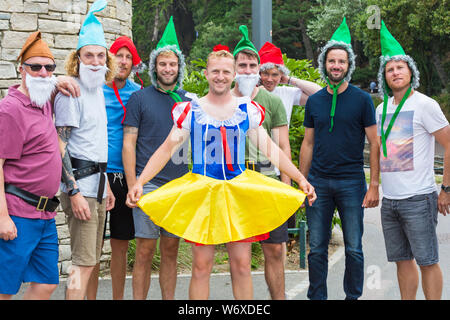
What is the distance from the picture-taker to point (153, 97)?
4820 mm

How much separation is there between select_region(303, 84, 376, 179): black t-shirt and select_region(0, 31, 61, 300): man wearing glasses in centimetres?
223

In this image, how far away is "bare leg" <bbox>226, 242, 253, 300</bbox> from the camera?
4.05 meters

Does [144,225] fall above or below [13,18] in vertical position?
below

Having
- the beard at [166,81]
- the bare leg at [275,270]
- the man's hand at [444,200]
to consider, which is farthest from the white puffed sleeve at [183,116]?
the man's hand at [444,200]

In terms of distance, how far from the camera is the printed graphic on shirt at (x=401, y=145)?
4.55 m

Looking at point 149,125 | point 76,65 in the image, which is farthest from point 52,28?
point 149,125

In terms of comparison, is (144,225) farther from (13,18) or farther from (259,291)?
(13,18)

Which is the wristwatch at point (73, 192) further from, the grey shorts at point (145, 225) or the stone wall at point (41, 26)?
the stone wall at point (41, 26)

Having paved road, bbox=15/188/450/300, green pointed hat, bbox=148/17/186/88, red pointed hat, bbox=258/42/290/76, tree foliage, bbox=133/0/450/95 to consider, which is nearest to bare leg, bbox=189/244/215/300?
green pointed hat, bbox=148/17/186/88

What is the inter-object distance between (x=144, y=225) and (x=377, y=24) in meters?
2.79

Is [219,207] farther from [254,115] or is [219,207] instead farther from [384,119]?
[384,119]

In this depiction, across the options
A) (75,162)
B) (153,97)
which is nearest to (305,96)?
(153,97)

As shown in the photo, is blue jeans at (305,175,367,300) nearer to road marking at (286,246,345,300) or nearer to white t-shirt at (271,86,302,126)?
road marking at (286,246,345,300)
